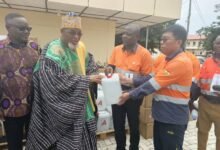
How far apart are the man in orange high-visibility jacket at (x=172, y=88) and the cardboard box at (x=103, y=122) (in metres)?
1.54

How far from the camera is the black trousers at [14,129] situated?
2.24 m

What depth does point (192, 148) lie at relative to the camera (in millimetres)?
3723

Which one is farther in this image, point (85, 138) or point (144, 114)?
point (144, 114)

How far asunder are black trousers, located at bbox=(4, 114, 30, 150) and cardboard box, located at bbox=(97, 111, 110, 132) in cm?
156

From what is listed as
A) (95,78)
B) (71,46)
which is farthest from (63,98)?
(71,46)

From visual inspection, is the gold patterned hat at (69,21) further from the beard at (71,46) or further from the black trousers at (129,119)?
the black trousers at (129,119)

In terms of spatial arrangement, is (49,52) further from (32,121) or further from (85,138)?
(85,138)

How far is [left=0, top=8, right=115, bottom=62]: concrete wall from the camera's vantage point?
7.80m

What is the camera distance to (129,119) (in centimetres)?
304

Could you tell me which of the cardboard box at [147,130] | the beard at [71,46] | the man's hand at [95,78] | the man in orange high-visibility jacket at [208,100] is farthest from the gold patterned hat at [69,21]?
the cardboard box at [147,130]

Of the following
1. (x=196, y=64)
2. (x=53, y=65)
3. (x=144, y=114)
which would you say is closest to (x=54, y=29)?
(x=144, y=114)

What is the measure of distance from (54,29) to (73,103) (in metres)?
6.67

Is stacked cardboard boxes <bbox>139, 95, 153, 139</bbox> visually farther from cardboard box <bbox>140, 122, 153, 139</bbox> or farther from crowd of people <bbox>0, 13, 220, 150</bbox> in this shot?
crowd of people <bbox>0, 13, 220, 150</bbox>

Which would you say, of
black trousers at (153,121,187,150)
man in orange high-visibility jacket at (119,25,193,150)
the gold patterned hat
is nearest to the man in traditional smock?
the gold patterned hat
